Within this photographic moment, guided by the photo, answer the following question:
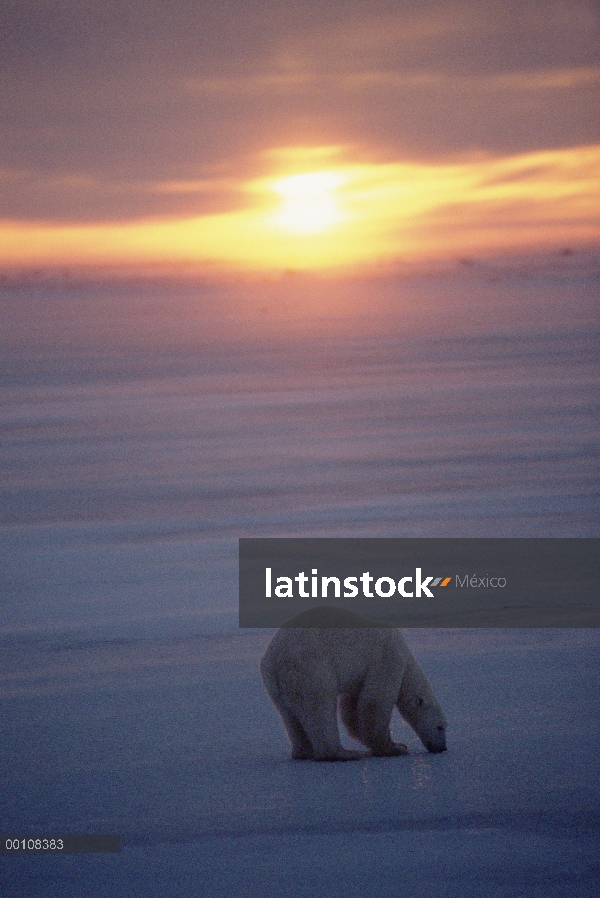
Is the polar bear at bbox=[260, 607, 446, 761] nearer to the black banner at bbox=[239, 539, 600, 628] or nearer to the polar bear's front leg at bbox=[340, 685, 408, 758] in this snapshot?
the polar bear's front leg at bbox=[340, 685, 408, 758]

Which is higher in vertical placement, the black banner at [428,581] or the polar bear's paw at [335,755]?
the black banner at [428,581]

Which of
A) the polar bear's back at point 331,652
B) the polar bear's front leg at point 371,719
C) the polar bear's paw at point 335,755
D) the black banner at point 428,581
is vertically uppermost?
the black banner at point 428,581

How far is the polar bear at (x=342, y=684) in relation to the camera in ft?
17.1

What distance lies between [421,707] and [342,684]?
0.38 metres

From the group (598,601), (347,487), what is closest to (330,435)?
(347,487)

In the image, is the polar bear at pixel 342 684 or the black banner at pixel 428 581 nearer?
the polar bear at pixel 342 684

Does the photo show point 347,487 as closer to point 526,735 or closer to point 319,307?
point 526,735

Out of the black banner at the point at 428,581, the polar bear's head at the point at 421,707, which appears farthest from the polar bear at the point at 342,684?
the black banner at the point at 428,581

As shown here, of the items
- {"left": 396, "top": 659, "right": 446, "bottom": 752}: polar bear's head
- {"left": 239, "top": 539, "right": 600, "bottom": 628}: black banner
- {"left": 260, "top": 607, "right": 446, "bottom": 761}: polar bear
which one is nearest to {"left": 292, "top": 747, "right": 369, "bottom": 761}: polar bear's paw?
{"left": 260, "top": 607, "right": 446, "bottom": 761}: polar bear

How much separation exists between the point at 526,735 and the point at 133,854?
1.94 metres

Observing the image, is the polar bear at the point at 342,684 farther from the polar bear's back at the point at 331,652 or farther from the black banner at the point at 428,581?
the black banner at the point at 428,581

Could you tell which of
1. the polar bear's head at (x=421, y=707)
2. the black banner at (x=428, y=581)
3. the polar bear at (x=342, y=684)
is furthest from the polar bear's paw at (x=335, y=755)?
the black banner at (x=428, y=581)

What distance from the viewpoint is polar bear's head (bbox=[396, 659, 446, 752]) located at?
5.43 metres

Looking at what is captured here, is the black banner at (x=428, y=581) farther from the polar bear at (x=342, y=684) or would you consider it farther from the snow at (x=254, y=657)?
the polar bear at (x=342, y=684)
